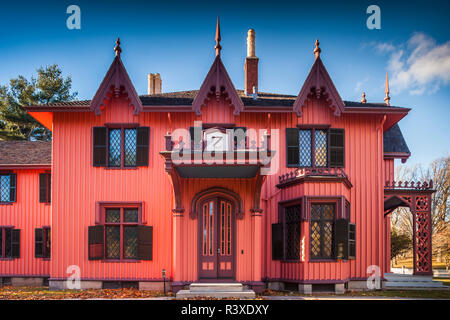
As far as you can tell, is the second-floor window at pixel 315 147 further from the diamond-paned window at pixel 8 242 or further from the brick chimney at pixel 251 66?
the diamond-paned window at pixel 8 242

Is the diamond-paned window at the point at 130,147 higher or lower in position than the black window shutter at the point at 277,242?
higher

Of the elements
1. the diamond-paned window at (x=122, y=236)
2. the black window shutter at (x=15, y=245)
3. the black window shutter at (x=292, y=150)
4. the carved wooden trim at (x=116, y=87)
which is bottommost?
the black window shutter at (x=15, y=245)

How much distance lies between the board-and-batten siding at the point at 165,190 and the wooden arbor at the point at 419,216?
1.89m

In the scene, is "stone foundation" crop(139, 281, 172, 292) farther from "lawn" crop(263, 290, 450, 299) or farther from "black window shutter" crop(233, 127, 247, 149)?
"black window shutter" crop(233, 127, 247, 149)

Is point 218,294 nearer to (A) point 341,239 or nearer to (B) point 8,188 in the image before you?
(A) point 341,239

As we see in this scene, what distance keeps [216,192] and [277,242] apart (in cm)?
305

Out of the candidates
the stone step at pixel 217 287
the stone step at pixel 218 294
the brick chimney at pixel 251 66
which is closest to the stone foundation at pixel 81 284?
the stone step at pixel 218 294

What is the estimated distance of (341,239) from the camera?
47.4 ft

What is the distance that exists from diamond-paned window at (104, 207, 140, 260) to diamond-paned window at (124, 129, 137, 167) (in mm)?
1782

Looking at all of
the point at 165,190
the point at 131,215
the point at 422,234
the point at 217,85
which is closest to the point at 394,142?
the point at 422,234

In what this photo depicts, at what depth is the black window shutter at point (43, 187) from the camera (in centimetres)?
1845

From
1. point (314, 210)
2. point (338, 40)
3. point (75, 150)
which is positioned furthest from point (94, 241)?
point (338, 40)

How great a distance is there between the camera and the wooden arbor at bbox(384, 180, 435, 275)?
17.4m
